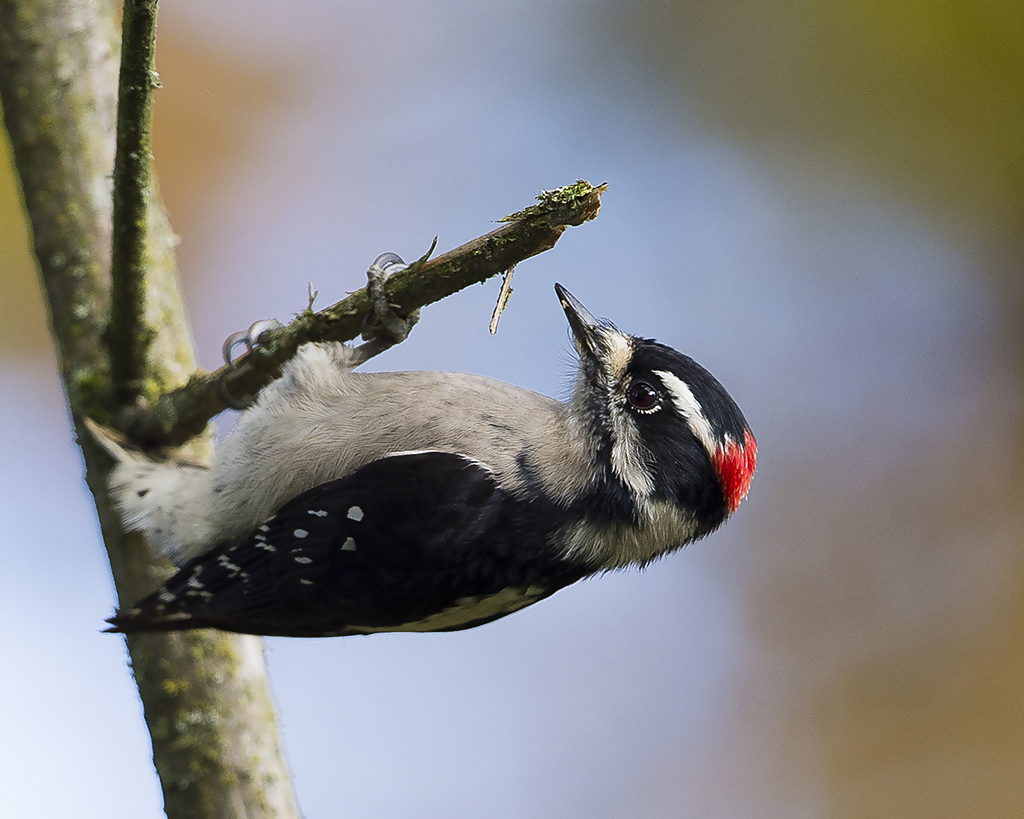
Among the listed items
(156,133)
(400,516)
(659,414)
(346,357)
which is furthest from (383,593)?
(156,133)

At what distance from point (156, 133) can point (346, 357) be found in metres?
2.70

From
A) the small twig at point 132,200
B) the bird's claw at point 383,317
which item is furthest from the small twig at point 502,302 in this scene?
the small twig at point 132,200

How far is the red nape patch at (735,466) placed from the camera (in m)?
3.06

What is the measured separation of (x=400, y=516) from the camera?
9.87 feet

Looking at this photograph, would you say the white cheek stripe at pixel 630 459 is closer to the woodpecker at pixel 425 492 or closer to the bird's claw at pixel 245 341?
the woodpecker at pixel 425 492

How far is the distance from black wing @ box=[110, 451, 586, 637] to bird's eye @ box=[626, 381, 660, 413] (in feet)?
1.67

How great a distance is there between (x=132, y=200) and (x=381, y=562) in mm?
1290

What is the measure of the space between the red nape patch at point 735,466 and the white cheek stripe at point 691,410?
0.13 feet

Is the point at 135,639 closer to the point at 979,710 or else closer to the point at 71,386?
the point at 71,386

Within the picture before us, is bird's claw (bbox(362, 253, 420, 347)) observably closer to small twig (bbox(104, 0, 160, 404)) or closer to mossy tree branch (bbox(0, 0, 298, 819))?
small twig (bbox(104, 0, 160, 404))

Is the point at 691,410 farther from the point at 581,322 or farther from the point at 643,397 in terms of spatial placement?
the point at 581,322

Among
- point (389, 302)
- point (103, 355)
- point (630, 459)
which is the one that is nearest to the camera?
point (389, 302)

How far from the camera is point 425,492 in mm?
3004

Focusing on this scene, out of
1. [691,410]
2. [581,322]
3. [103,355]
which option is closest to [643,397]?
[691,410]
